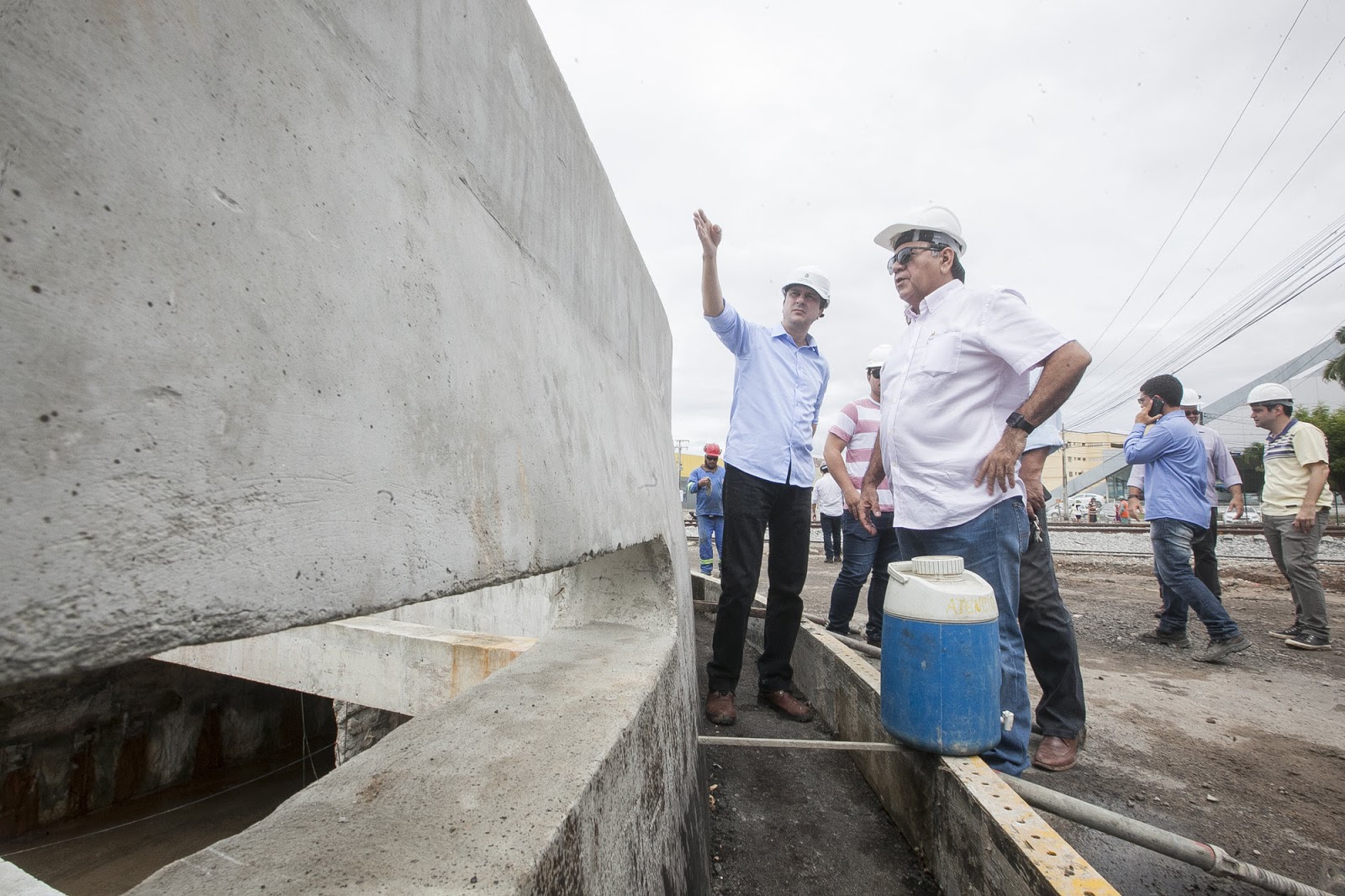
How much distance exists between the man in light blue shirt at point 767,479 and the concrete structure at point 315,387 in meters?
1.42

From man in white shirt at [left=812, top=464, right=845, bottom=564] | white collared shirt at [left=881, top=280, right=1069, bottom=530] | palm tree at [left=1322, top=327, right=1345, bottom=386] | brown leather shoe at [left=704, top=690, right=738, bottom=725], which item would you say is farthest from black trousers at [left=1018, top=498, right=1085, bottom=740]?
palm tree at [left=1322, top=327, right=1345, bottom=386]

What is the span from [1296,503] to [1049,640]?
4170 millimetres

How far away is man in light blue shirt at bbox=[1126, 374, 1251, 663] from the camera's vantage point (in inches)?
180

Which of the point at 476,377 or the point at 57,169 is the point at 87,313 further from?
the point at 476,377

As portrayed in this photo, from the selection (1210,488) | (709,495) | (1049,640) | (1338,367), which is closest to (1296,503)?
(1210,488)

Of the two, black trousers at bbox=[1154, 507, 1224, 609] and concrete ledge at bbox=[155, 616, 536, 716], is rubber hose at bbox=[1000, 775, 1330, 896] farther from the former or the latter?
black trousers at bbox=[1154, 507, 1224, 609]

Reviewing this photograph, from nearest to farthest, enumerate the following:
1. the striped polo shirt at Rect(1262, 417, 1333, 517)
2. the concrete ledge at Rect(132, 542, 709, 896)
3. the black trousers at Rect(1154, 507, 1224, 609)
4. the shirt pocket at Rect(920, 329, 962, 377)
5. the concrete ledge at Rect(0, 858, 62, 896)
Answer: the concrete ledge at Rect(0, 858, 62, 896) < the concrete ledge at Rect(132, 542, 709, 896) < the shirt pocket at Rect(920, 329, 962, 377) < the striped polo shirt at Rect(1262, 417, 1333, 517) < the black trousers at Rect(1154, 507, 1224, 609)

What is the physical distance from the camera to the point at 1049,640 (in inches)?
104

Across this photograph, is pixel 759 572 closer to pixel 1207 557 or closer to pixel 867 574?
pixel 867 574

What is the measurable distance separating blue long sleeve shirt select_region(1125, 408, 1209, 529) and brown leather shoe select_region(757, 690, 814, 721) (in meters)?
3.53

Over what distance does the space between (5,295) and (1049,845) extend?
201 centimetres

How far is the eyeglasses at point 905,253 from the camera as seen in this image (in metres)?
2.65

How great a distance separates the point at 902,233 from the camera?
2744mm

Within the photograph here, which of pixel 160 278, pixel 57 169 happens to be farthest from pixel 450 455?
pixel 57 169
